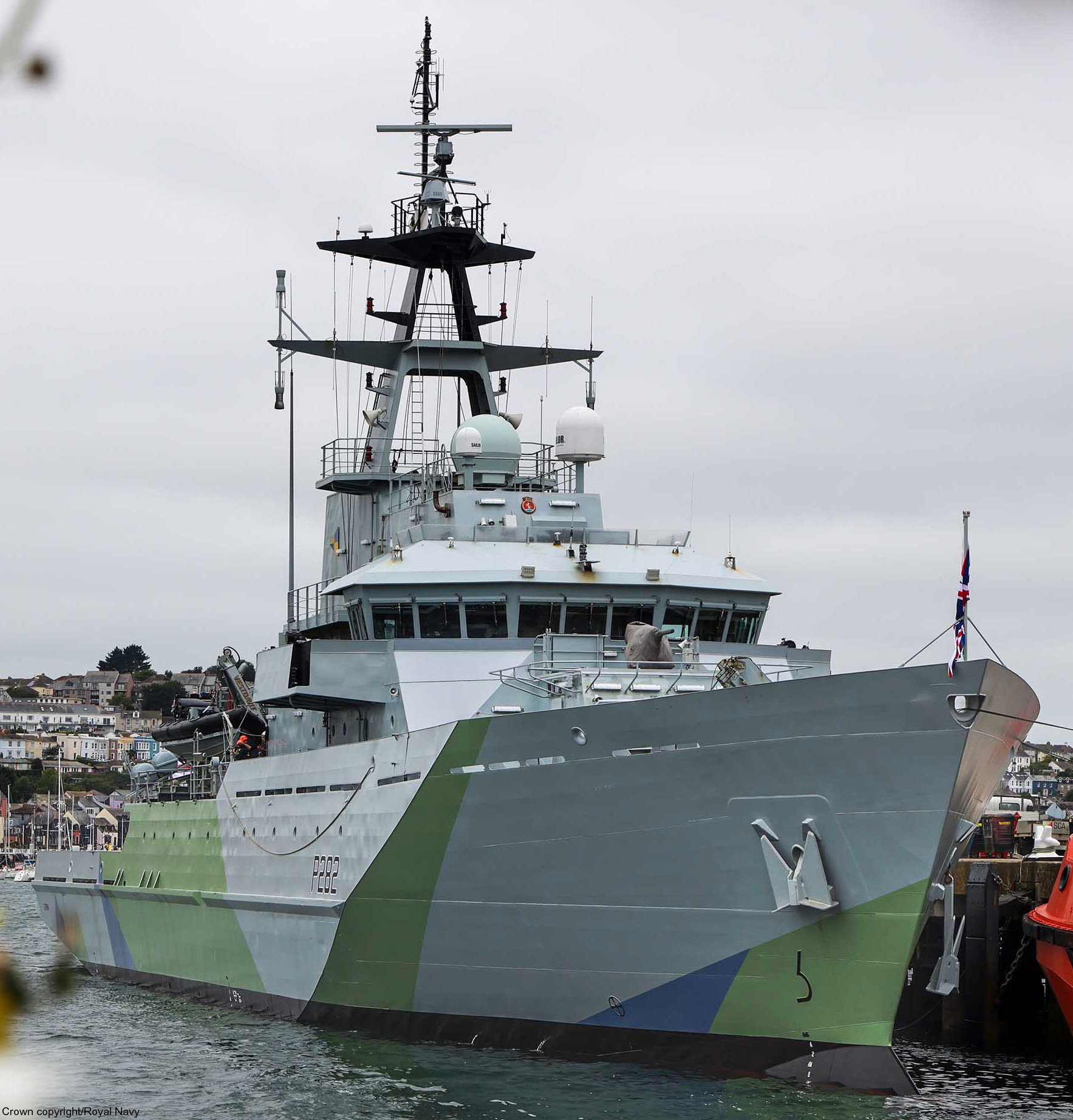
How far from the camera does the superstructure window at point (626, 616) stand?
16.9m

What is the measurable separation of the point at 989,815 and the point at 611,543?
1055 cm

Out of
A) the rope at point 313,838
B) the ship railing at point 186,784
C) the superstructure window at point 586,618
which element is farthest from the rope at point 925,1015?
the ship railing at point 186,784

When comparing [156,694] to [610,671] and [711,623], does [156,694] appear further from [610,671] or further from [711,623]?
[610,671]

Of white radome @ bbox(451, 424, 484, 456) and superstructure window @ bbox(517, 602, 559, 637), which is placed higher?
white radome @ bbox(451, 424, 484, 456)

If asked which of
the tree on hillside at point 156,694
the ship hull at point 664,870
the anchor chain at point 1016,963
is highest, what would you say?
the tree on hillside at point 156,694

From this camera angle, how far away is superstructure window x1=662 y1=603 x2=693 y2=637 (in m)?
17.0

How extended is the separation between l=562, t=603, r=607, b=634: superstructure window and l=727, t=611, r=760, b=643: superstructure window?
5.78 feet

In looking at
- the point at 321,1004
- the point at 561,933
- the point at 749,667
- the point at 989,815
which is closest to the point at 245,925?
the point at 321,1004

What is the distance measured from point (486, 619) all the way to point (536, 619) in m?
0.57

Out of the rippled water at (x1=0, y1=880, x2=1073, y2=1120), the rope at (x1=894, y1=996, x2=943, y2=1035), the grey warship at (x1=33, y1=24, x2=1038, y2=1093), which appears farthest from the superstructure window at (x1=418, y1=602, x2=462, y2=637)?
the rope at (x1=894, y1=996, x2=943, y2=1035)

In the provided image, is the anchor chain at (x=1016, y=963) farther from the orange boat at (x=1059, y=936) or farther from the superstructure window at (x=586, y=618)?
the superstructure window at (x=586, y=618)

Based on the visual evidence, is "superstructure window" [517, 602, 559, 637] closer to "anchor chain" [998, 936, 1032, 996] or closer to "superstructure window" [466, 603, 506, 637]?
"superstructure window" [466, 603, 506, 637]

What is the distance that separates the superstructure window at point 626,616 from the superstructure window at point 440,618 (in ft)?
5.96

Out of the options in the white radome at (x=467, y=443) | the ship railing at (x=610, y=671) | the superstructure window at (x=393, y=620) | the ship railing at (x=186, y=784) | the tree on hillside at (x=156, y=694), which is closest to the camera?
the ship railing at (x=610, y=671)
